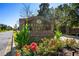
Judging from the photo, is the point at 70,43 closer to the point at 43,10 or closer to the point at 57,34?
the point at 57,34

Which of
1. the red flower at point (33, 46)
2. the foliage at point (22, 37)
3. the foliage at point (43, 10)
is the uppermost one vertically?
the foliage at point (43, 10)

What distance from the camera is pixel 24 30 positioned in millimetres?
3066

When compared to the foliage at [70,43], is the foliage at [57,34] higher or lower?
higher

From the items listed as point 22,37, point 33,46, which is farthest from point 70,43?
point 22,37

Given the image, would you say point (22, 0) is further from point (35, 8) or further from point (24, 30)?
point (24, 30)

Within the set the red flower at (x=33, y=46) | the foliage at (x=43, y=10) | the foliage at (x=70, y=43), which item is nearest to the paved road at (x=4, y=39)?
the red flower at (x=33, y=46)

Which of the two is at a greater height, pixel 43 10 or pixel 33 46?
pixel 43 10

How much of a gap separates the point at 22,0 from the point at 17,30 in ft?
1.42

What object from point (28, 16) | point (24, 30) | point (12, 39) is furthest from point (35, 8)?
point (12, 39)

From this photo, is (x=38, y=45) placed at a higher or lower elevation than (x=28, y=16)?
lower

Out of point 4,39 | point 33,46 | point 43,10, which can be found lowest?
point 33,46

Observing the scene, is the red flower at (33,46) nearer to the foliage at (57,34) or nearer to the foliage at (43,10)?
the foliage at (57,34)

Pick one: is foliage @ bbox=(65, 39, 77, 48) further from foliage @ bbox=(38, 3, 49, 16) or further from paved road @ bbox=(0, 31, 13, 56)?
paved road @ bbox=(0, 31, 13, 56)

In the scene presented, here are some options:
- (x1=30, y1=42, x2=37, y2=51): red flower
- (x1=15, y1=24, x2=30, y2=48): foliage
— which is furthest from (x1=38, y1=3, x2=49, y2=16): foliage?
(x1=30, y1=42, x2=37, y2=51): red flower
